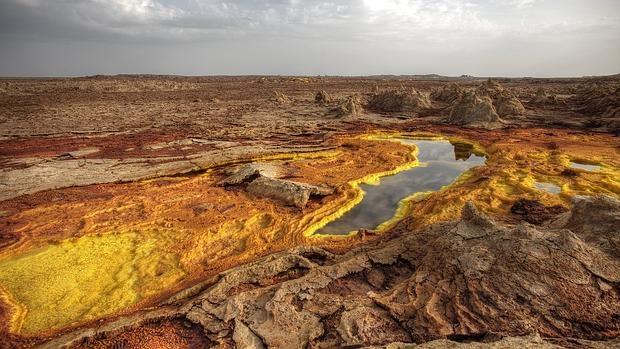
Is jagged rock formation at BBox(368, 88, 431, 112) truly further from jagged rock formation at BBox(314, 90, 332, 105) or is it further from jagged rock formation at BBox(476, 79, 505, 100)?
jagged rock formation at BBox(314, 90, 332, 105)

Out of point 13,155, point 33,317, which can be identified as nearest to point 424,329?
point 33,317

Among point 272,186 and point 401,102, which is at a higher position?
point 401,102

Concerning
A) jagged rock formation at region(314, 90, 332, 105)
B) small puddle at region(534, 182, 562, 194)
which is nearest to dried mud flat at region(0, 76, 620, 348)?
small puddle at region(534, 182, 562, 194)

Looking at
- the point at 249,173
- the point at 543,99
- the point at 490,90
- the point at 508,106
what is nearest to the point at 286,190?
the point at 249,173

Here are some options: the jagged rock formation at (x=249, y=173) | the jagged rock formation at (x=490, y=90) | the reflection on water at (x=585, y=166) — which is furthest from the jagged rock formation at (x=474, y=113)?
the jagged rock formation at (x=249, y=173)

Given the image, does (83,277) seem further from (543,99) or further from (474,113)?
(543,99)

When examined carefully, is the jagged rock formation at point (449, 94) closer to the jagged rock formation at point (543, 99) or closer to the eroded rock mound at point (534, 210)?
the jagged rock formation at point (543, 99)
